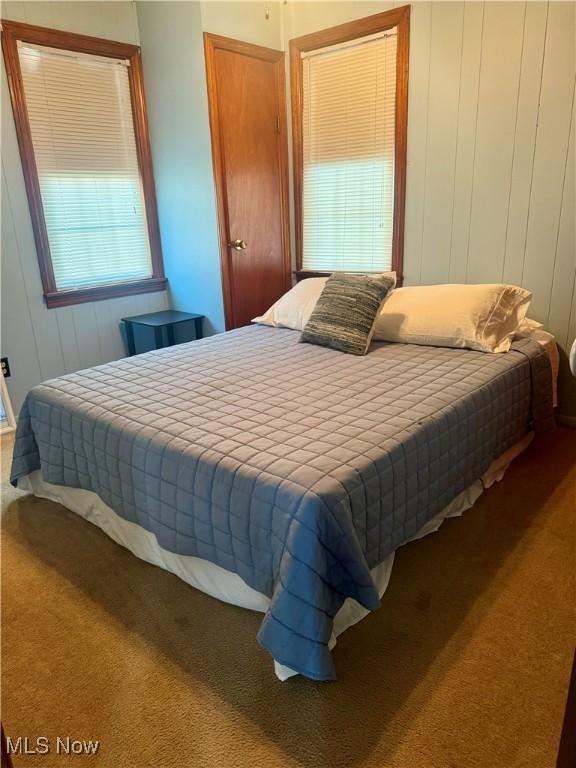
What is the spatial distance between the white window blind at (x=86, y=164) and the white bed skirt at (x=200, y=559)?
170 centimetres

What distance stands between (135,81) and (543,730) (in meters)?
4.08

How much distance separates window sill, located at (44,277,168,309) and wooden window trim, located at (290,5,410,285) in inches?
46.2

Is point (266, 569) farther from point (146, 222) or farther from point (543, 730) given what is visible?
point (146, 222)

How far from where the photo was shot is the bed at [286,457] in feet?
4.77

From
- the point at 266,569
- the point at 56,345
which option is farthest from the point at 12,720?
the point at 56,345

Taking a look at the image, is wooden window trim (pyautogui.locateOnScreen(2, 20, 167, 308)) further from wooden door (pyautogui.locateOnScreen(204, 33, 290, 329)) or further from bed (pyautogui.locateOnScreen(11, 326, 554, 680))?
bed (pyautogui.locateOnScreen(11, 326, 554, 680))

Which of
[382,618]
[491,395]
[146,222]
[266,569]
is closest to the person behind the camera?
[266,569]

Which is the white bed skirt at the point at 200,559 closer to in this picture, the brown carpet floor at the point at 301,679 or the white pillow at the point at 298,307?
the brown carpet floor at the point at 301,679

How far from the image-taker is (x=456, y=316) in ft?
8.86

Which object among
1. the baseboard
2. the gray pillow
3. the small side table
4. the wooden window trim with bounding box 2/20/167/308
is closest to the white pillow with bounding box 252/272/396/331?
the gray pillow

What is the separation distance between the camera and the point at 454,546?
2092 millimetres

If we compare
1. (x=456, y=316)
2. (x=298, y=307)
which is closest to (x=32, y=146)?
(x=298, y=307)

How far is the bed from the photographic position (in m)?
1.45

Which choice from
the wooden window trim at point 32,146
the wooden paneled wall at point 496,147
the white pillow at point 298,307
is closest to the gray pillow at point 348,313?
the white pillow at point 298,307
